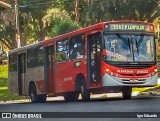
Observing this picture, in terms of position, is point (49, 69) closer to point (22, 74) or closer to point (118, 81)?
point (22, 74)

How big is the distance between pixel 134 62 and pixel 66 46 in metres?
3.58

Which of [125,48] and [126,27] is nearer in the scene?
[125,48]

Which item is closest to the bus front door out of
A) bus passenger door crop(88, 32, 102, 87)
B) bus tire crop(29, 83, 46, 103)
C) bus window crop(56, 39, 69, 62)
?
bus window crop(56, 39, 69, 62)

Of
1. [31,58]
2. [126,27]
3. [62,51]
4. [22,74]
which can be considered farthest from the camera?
[22,74]

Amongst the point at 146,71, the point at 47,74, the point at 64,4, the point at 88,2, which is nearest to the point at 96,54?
the point at 146,71

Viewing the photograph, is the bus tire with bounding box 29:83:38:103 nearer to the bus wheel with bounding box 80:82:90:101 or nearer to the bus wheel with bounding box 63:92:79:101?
the bus wheel with bounding box 63:92:79:101

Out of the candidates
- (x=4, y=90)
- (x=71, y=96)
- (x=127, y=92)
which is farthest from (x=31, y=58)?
(x=4, y=90)

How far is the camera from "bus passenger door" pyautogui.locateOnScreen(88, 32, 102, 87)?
1986cm

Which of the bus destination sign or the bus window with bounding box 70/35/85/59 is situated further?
the bus window with bounding box 70/35/85/59

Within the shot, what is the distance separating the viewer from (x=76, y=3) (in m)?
56.8

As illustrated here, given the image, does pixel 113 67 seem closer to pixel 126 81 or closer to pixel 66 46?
pixel 126 81

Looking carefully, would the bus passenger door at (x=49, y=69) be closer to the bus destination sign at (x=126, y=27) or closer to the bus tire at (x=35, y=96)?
the bus tire at (x=35, y=96)

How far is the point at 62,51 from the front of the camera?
22.0 m

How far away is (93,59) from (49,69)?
3.85m
